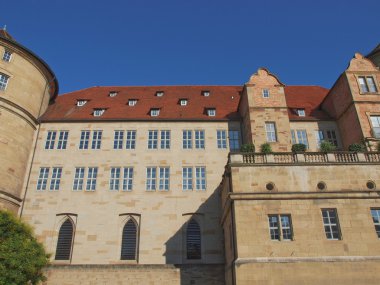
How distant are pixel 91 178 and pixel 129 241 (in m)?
5.96

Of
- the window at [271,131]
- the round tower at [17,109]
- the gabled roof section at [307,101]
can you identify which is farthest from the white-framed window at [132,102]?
the gabled roof section at [307,101]

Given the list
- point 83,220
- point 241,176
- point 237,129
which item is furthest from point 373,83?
point 83,220

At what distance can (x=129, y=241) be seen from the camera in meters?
25.8

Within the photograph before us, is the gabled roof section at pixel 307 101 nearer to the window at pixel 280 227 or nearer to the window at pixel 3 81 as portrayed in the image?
the window at pixel 280 227

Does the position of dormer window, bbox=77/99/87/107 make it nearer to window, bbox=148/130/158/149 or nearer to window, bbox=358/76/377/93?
window, bbox=148/130/158/149

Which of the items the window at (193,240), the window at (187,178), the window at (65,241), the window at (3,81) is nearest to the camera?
the window at (193,240)

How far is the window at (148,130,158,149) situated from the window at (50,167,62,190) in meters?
7.51

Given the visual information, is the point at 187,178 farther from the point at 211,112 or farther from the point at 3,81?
the point at 3,81

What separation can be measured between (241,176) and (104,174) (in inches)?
491

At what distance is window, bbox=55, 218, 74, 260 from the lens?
2542cm

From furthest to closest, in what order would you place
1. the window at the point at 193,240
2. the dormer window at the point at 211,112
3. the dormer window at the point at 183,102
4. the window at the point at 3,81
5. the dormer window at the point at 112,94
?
the dormer window at the point at 112,94 → the dormer window at the point at 183,102 → the dormer window at the point at 211,112 → the window at the point at 3,81 → the window at the point at 193,240

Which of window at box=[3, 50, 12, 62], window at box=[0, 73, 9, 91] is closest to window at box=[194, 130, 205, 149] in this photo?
window at box=[0, 73, 9, 91]

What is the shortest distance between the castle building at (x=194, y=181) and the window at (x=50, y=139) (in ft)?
0.32

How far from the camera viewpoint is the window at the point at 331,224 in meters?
18.6
